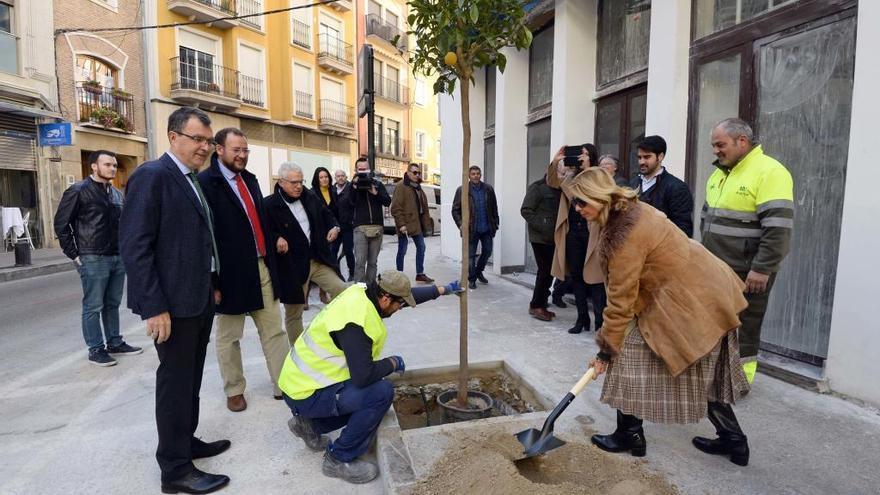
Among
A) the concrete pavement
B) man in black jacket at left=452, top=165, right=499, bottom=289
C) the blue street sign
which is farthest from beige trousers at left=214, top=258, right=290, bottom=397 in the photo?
the blue street sign

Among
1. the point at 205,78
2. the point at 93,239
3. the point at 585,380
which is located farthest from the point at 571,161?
the point at 205,78

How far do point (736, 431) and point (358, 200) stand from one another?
548 cm

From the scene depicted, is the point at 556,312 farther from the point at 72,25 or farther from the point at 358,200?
the point at 72,25

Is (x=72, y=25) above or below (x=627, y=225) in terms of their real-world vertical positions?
above

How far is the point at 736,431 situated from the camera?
112 inches

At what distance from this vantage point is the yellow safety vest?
2688 millimetres

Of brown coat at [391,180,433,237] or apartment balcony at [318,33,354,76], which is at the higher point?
apartment balcony at [318,33,354,76]

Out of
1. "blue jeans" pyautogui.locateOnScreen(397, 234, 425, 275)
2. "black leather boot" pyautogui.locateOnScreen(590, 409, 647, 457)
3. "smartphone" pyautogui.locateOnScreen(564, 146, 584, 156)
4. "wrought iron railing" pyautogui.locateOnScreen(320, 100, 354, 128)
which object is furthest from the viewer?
"wrought iron railing" pyautogui.locateOnScreen(320, 100, 354, 128)

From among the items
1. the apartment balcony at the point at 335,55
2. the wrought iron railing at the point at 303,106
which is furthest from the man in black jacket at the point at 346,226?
the apartment balcony at the point at 335,55

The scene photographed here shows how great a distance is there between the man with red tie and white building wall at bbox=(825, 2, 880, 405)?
12.9ft

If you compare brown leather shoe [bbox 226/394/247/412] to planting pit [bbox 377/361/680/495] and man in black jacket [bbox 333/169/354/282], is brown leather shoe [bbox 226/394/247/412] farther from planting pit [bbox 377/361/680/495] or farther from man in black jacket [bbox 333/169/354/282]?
man in black jacket [bbox 333/169/354/282]

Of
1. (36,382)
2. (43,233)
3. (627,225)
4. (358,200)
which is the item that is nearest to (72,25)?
(43,233)

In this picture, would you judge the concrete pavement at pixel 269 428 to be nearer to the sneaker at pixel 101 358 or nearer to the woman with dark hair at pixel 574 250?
the sneaker at pixel 101 358

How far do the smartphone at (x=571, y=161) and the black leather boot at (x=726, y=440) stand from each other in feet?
9.38
